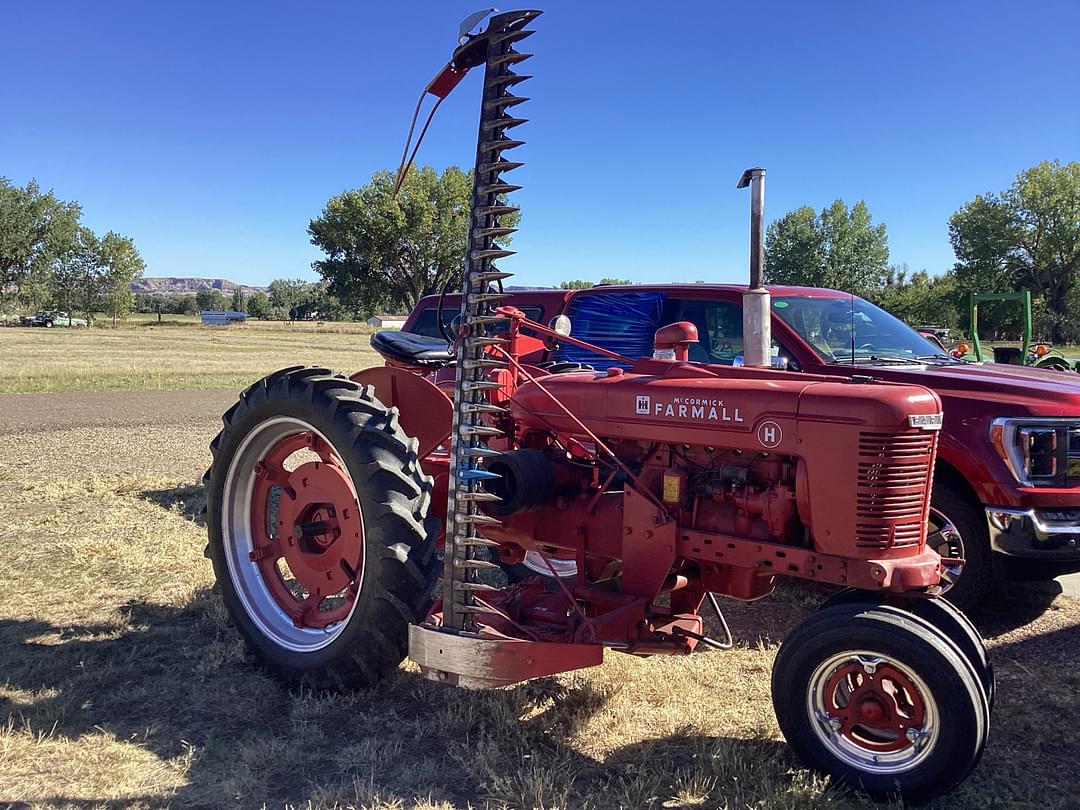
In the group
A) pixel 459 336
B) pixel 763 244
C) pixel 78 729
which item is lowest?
pixel 78 729

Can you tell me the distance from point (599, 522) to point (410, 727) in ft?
3.54

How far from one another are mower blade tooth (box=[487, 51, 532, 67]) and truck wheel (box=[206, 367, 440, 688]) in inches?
56.6

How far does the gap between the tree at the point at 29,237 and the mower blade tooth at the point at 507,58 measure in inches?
2154

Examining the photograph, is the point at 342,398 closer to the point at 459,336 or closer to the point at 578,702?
the point at 459,336

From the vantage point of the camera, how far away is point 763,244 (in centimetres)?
292

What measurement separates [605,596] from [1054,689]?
2.07 meters

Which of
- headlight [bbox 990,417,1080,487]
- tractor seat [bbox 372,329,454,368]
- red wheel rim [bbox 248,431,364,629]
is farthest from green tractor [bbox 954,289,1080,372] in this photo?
red wheel rim [bbox 248,431,364,629]

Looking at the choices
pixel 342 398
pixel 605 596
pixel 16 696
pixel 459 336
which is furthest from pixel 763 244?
pixel 16 696

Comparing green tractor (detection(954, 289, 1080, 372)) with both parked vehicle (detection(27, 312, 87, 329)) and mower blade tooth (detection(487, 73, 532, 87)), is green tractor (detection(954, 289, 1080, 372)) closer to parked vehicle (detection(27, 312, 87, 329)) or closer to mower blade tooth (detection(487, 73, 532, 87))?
mower blade tooth (detection(487, 73, 532, 87))

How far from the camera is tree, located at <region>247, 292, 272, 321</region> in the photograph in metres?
123

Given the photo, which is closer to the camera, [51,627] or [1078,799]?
[1078,799]

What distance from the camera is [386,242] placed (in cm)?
3409

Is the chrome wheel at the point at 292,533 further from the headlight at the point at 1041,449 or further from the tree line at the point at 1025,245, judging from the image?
the tree line at the point at 1025,245

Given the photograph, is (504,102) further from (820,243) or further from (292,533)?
(820,243)
